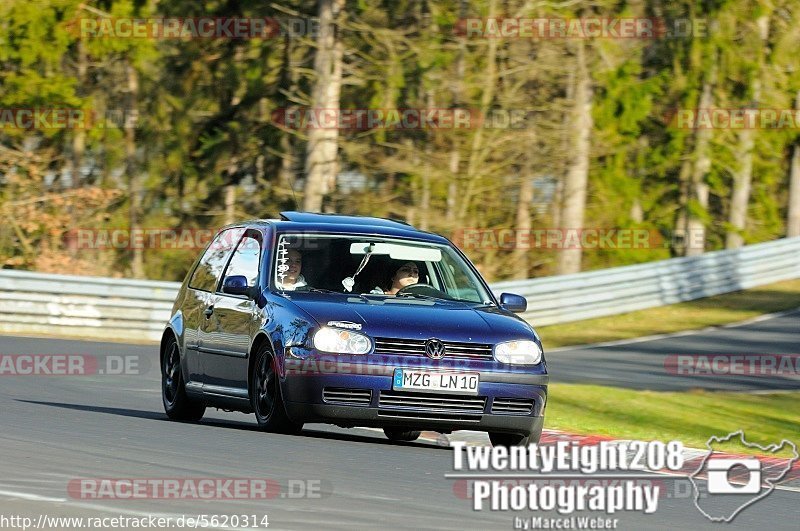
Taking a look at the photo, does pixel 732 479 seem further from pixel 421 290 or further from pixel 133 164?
pixel 133 164

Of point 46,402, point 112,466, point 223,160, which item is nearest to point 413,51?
point 223,160

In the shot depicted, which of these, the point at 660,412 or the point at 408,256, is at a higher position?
the point at 408,256

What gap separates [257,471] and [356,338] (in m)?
1.75

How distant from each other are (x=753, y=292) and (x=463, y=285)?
69.9ft

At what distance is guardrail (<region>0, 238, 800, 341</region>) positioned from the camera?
83.6ft

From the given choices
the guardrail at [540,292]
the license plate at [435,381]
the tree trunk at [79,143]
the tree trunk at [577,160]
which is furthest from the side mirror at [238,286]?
the tree trunk at [79,143]

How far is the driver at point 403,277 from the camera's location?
39.1 feet

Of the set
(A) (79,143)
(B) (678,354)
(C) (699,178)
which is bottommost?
(B) (678,354)

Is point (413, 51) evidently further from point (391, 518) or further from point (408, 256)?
point (391, 518)

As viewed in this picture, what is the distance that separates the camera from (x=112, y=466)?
9.12 m

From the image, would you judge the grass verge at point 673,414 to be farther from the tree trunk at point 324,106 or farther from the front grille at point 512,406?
the tree trunk at point 324,106

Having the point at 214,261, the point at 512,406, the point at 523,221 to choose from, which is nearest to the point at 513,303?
the point at 512,406

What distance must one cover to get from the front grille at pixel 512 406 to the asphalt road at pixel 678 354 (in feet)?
31.0

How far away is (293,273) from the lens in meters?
11.7
